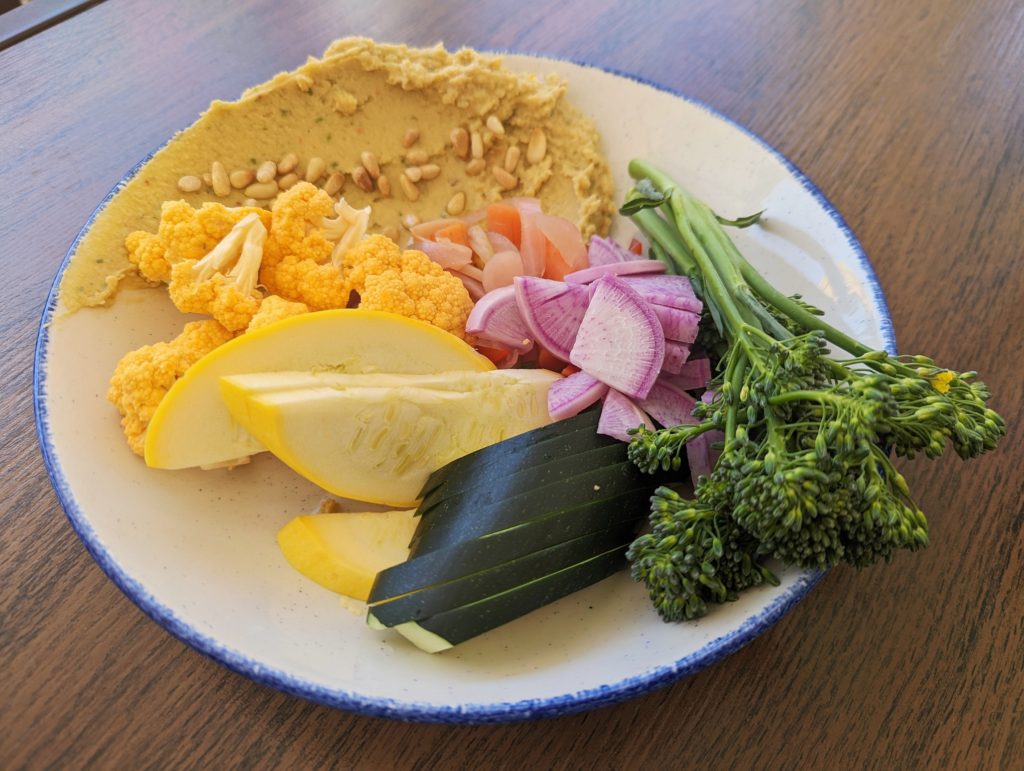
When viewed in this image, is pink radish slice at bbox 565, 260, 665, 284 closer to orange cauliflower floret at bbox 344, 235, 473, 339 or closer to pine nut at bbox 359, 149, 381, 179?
orange cauliflower floret at bbox 344, 235, 473, 339

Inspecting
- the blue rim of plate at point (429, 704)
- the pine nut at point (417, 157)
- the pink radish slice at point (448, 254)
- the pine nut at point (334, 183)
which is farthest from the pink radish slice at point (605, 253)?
the blue rim of plate at point (429, 704)

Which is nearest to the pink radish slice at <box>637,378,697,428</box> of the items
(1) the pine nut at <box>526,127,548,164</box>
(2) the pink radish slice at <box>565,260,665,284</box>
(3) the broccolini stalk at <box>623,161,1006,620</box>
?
(3) the broccolini stalk at <box>623,161,1006,620</box>

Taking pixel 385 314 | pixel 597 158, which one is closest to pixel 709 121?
pixel 597 158

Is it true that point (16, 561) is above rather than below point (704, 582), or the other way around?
above

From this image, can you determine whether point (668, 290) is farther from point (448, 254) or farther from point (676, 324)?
point (448, 254)

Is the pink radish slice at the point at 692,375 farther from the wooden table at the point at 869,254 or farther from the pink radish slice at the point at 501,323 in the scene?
the wooden table at the point at 869,254

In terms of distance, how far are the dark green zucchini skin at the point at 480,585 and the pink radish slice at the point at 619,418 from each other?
8.4 inches

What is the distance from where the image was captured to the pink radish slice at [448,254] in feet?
6.18

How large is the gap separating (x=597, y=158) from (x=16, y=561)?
5.10ft

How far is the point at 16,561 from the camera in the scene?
1503 millimetres

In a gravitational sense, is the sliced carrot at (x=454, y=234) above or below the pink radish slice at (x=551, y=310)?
above

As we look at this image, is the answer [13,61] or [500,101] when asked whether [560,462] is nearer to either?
[500,101]

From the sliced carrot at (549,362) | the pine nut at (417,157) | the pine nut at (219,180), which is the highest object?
the pine nut at (219,180)

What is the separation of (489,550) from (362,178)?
110 cm
